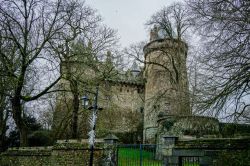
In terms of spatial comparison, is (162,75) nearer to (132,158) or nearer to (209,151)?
(132,158)

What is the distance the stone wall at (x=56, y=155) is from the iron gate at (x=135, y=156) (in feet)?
2.91

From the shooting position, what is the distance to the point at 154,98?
3080 cm

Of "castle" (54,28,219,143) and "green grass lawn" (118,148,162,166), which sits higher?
"castle" (54,28,219,143)

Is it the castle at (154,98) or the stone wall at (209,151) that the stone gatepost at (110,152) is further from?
the castle at (154,98)

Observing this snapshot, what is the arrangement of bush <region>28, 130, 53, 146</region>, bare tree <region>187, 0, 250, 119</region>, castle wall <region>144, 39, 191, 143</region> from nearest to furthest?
bare tree <region>187, 0, 250, 119</region> → bush <region>28, 130, 53, 146</region> → castle wall <region>144, 39, 191, 143</region>

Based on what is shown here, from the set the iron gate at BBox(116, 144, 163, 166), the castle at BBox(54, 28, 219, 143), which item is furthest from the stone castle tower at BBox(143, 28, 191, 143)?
the iron gate at BBox(116, 144, 163, 166)

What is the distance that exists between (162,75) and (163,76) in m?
0.14

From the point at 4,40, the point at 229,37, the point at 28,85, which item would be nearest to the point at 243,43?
the point at 229,37

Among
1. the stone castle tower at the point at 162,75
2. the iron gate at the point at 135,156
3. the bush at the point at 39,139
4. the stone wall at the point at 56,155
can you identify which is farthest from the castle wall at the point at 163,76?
the stone wall at the point at 56,155

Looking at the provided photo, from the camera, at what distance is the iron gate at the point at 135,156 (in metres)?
14.5

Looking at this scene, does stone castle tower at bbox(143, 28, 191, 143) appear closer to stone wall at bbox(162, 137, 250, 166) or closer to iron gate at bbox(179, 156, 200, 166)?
iron gate at bbox(179, 156, 200, 166)

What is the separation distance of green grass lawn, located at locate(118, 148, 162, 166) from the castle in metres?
3.05

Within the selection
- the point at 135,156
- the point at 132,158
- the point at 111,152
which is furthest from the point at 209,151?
the point at 111,152

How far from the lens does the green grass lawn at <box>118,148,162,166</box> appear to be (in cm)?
1456
